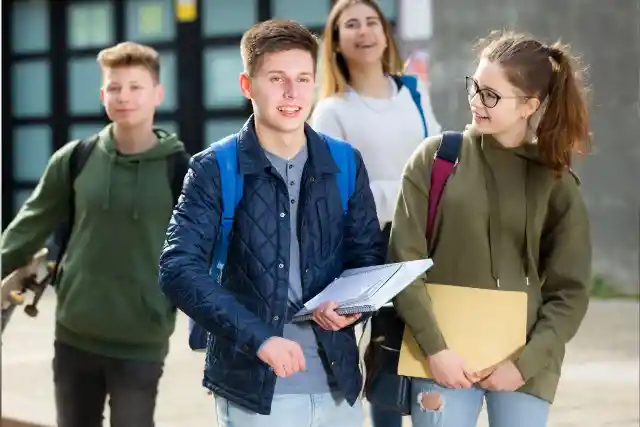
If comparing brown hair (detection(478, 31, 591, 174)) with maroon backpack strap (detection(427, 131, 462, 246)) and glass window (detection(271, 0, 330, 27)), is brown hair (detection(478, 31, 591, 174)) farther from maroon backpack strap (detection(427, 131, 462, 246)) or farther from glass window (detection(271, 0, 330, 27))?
glass window (detection(271, 0, 330, 27))

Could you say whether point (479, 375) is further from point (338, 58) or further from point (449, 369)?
point (338, 58)

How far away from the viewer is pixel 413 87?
183 inches

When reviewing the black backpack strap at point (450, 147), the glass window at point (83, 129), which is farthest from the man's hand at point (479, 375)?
the glass window at point (83, 129)

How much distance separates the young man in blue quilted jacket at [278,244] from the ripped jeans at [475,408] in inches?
11.1

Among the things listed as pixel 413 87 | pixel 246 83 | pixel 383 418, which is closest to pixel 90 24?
pixel 413 87

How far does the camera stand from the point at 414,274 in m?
3.00

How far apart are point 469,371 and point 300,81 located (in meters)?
0.92

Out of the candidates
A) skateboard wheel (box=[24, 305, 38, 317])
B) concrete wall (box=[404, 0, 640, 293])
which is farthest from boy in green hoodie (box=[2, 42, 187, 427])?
concrete wall (box=[404, 0, 640, 293])

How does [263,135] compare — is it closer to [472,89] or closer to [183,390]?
[472,89]

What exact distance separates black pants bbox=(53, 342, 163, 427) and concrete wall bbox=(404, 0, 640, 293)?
6325 mm

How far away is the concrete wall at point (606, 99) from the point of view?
10.1m

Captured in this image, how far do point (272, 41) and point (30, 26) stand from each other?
12.4 m

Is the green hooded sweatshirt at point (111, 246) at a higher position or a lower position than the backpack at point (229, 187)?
lower

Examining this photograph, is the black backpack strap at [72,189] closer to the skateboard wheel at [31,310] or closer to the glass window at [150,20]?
the skateboard wheel at [31,310]
